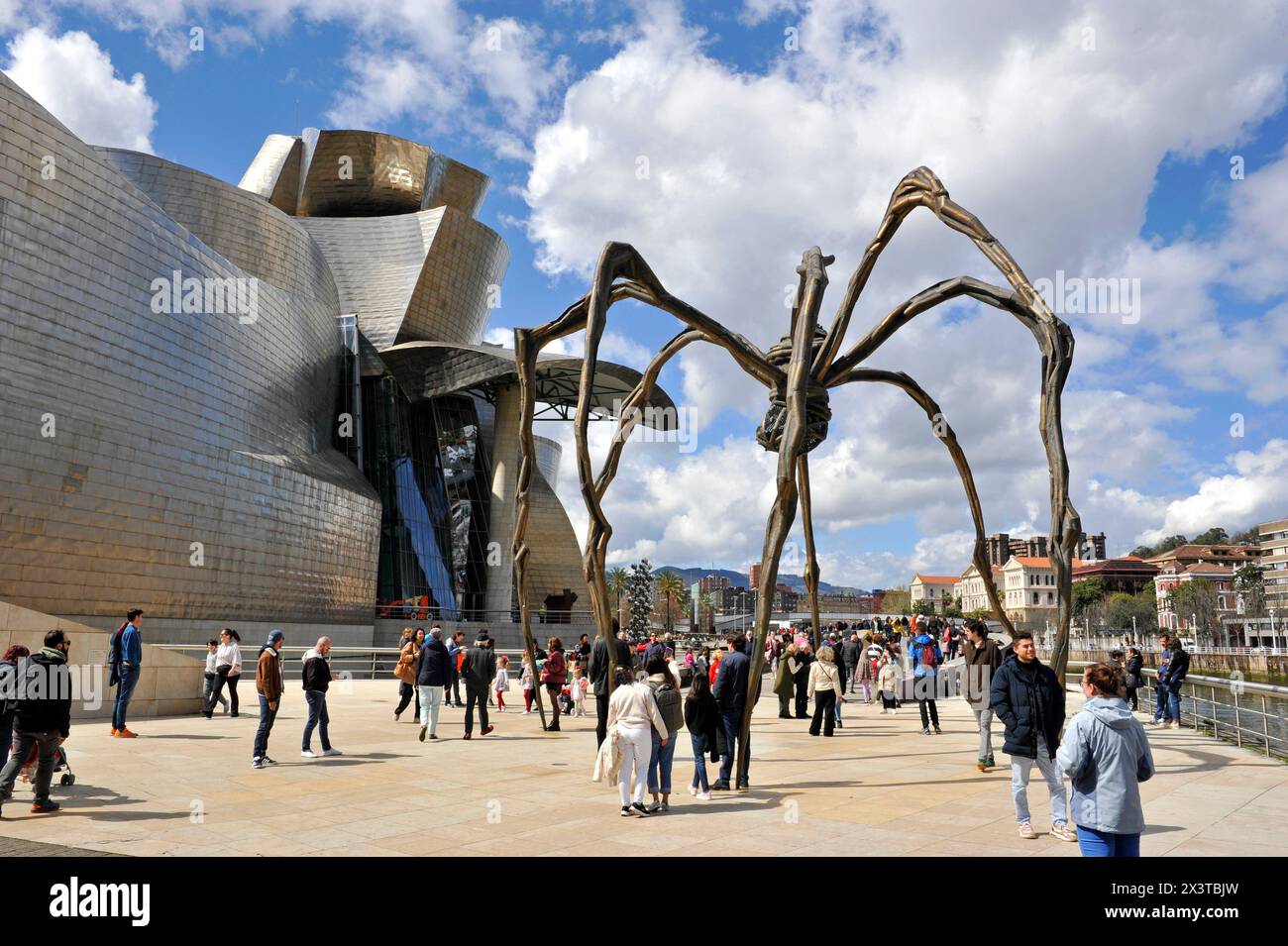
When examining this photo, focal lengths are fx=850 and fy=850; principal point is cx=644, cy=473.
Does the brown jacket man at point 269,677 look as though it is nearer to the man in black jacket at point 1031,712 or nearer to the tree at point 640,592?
the man in black jacket at point 1031,712

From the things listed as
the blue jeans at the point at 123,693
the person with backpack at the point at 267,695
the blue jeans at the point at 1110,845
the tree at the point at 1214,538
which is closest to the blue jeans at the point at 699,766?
the blue jeans at the point at 1110,845

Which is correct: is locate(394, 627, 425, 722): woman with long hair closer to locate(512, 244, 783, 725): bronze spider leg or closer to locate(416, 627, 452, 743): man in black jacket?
locate(416, 627, 452, 743): man in black jacket

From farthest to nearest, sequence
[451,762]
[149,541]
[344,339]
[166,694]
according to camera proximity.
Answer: [344,339]
[149,541]
[166,694]
[451,762]

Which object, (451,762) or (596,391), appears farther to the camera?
(596,391)

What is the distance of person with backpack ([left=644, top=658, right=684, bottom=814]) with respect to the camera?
823cm

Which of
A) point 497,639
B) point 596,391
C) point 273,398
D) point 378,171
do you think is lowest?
point 497,639

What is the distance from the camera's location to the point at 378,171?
49625 millimetres

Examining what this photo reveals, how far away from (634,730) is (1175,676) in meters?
11.5

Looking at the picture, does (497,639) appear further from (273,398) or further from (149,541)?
(149,541)

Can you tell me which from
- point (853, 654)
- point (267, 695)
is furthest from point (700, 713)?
point (853, 654)
